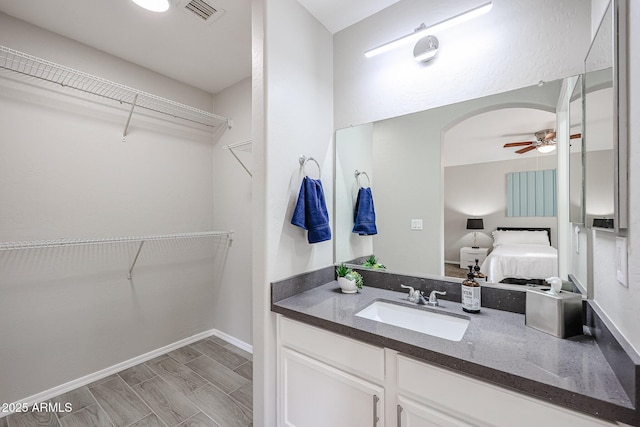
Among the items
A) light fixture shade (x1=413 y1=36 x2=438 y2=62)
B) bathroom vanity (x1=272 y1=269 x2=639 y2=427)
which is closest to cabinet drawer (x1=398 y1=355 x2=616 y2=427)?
bathroom vanity (x1=272 y1=269 x2=639 y2=427)

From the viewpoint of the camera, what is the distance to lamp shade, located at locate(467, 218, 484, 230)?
4.67 ft

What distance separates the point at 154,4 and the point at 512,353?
2.46m

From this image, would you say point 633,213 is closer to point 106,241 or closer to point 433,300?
point 433,300

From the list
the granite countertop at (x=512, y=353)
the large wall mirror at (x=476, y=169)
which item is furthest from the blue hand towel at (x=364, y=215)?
the granite countertop at (x=512, y=353)

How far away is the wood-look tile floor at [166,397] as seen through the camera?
170 centimetres

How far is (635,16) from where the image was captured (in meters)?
0.70

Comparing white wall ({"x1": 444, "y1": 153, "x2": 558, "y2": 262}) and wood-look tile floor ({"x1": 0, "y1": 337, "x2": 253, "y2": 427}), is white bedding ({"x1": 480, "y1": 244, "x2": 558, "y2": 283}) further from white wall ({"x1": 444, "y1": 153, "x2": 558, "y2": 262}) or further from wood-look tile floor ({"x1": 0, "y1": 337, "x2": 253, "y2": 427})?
wood-look tile floor ({"x1": 0, "y1": 337, "x2": 253, "y2": 427})

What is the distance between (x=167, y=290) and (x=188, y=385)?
2.92ft

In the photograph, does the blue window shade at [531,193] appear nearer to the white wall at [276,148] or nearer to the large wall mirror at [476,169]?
the large wall mirror at [476,169]

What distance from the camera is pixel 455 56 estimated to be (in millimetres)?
1439

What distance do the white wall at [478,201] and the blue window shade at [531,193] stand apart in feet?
0.08

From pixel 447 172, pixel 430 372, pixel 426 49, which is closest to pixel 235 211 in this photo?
pixel 447 172

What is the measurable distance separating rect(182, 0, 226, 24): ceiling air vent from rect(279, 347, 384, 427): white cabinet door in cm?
208

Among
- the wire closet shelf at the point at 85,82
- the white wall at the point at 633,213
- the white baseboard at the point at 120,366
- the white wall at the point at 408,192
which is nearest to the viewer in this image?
the white wall at the point at 633,213
